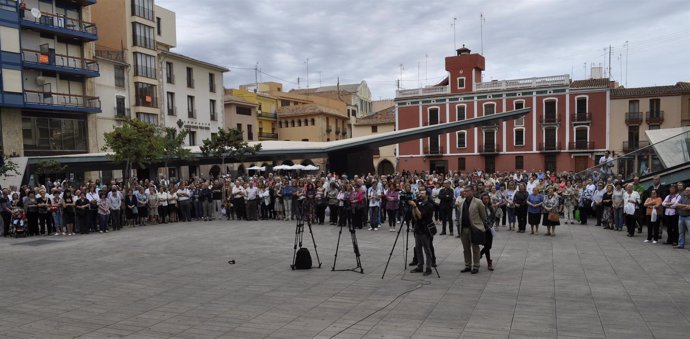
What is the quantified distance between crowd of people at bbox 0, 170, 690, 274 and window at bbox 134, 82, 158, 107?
960 inches

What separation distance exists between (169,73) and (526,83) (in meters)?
36.8

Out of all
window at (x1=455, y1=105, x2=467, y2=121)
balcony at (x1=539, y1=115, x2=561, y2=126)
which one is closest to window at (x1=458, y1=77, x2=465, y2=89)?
window at (x1=455, y1=105, x2=467, y2=121)

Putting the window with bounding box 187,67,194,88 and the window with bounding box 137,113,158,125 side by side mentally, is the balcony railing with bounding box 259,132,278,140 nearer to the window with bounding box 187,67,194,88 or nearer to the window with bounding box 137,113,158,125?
the window with bounding box 187,67,194,88

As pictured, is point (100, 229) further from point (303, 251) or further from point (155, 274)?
Answer: point (303, 251)

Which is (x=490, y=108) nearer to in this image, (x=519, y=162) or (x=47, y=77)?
(x=519, y=162)

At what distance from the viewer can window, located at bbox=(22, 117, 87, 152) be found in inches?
1302

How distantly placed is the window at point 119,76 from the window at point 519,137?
39.6m

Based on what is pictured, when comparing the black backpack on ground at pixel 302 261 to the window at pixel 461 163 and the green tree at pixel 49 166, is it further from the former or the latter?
the window at pixel 461 163

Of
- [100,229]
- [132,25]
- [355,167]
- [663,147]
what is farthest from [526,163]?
[100,229]

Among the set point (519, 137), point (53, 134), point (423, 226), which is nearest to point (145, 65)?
point (53, 134)

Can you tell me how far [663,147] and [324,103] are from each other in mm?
57804

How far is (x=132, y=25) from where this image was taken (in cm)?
4175

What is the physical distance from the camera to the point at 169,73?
46.0 metres

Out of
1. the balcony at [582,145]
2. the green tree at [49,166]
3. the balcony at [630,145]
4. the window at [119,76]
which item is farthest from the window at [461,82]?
the green tree at [49,166]
